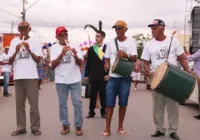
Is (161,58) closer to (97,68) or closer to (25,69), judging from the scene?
(25,69)

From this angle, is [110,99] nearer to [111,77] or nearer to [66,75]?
[111,77]

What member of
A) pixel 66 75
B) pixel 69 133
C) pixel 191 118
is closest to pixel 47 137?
pixel 69 133

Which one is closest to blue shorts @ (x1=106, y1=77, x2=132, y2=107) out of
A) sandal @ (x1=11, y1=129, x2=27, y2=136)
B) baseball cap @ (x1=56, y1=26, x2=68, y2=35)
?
baseball cap @ (x1=56, y1=26, x2=68, y2=35)

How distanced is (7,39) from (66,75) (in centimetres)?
2234

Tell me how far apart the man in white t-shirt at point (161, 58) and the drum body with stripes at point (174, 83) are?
1.44 feet

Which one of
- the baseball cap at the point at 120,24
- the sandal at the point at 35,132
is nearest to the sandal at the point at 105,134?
the sandal at the point at 35,132

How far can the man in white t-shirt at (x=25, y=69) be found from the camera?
21.7ft

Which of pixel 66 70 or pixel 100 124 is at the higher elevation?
pixel 66 70

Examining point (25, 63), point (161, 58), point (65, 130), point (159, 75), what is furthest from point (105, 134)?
point (25, 63)

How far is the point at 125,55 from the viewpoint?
645 centimetres

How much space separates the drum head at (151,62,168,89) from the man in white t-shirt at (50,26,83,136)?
138cm

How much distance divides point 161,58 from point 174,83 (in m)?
0.66

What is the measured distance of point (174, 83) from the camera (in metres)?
5.91

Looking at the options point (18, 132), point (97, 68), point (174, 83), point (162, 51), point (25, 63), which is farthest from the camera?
point (97, 68)
